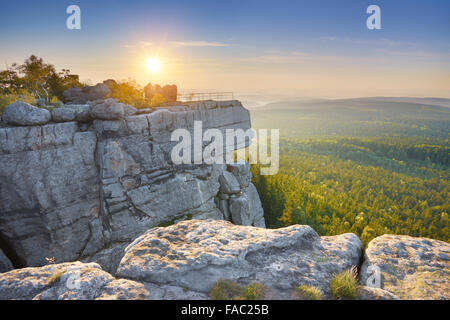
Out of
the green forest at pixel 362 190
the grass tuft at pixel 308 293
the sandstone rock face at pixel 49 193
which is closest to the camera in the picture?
the grass tuft at pixel 308 293

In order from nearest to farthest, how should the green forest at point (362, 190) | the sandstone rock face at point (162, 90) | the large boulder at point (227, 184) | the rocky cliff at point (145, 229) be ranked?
1. the rocky cliff at point (145, 229)
2. the large boulder at point (227, 184)
3. the green forest at point (362, 190)
4. the sandstone rock face at point (162, 90)

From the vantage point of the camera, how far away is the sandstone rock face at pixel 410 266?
5887mm

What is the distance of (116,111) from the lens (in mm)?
17266

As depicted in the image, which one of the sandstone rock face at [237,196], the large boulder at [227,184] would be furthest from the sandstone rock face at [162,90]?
the large boulder at [227,184]

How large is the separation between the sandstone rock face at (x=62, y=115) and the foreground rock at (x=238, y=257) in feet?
44.6

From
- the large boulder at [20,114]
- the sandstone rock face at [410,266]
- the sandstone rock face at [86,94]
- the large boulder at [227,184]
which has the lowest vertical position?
the large boulder at [227,184]

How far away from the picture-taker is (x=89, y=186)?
685 inches

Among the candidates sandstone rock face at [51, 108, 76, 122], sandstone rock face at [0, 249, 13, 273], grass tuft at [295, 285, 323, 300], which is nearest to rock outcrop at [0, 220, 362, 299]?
grass tuft at [295, 285, 323, 300]

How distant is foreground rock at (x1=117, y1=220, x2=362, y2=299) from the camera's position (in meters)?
5.92

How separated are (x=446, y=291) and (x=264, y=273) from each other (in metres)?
4.68

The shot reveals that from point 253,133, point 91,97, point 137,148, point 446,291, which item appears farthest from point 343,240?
point 91,97

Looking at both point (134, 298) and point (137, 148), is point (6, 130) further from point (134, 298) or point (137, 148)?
point (134, 298)

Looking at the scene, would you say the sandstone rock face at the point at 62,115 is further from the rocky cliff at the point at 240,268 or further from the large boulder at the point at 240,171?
the large boulder at the point at 240,171

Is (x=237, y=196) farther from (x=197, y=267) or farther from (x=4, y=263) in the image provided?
(x=197, y=267)
